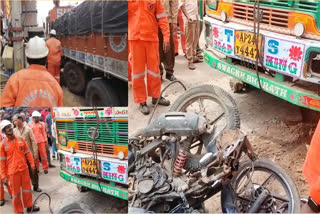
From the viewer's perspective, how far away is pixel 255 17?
2750mm

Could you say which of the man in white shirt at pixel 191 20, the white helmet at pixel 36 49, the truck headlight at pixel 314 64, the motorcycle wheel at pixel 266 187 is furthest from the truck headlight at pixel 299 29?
the man in white shirt at pixel 191 20

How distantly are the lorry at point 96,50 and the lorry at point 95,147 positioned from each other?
0.08m

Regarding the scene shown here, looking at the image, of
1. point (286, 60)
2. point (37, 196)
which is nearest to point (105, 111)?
point (37, 196)

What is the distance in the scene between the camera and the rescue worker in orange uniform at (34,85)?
208cm

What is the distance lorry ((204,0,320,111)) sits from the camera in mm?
2477

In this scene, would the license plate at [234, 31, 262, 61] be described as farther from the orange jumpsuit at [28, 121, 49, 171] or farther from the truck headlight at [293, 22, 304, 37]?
the orange jumpsuit at [28, 121, 49, 171]

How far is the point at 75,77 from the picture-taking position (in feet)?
7.84

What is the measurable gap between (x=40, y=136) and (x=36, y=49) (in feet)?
1.51

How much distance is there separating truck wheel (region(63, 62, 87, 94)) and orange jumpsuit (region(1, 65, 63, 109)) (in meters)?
0.12

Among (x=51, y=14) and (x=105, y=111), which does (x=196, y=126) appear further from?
(x=51, y=14)

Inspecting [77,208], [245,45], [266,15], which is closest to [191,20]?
[245,45]

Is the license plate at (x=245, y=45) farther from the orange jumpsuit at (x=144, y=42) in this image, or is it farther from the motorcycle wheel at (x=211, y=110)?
the orange jumpsuit at (x=144, y=42)

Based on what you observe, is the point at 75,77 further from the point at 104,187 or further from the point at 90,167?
the point at 104,187

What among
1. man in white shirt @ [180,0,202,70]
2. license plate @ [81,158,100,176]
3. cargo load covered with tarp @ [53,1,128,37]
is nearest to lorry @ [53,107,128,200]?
license plate @ [81,158,100,176]
